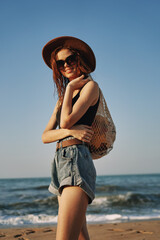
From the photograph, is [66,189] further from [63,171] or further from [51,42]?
[51,42]

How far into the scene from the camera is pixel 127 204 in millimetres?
10359

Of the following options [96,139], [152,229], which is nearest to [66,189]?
[96,139]

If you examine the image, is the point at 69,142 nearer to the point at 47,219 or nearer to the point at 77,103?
the point at 77,103

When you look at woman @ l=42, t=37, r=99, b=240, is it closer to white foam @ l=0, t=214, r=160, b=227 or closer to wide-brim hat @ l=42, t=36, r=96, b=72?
wide-brim hat @ l=42, t=36, r=96, b=72

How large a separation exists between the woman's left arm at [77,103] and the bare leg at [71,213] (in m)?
0.50

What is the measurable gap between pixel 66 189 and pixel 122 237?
3.40 metres

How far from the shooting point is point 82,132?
180 cm

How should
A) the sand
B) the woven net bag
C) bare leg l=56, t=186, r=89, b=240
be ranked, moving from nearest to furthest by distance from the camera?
bare leg l=56, t=186, r=89, b=240
the woven net bag
the sand

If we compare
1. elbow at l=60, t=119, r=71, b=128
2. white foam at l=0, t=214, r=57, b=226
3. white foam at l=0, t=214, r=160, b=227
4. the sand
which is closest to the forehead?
elbow at l=60, t=119, r=71, b=128

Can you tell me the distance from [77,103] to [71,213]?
78cm

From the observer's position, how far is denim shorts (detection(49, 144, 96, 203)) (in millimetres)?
1646

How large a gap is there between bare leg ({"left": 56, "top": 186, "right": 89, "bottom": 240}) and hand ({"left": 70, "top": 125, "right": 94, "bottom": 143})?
0.37 meters

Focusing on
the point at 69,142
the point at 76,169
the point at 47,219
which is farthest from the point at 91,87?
the point at 47,219

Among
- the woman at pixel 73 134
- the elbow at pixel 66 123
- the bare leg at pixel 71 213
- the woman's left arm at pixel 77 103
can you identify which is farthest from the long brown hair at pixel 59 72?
the bare leg at pixel 71 213
